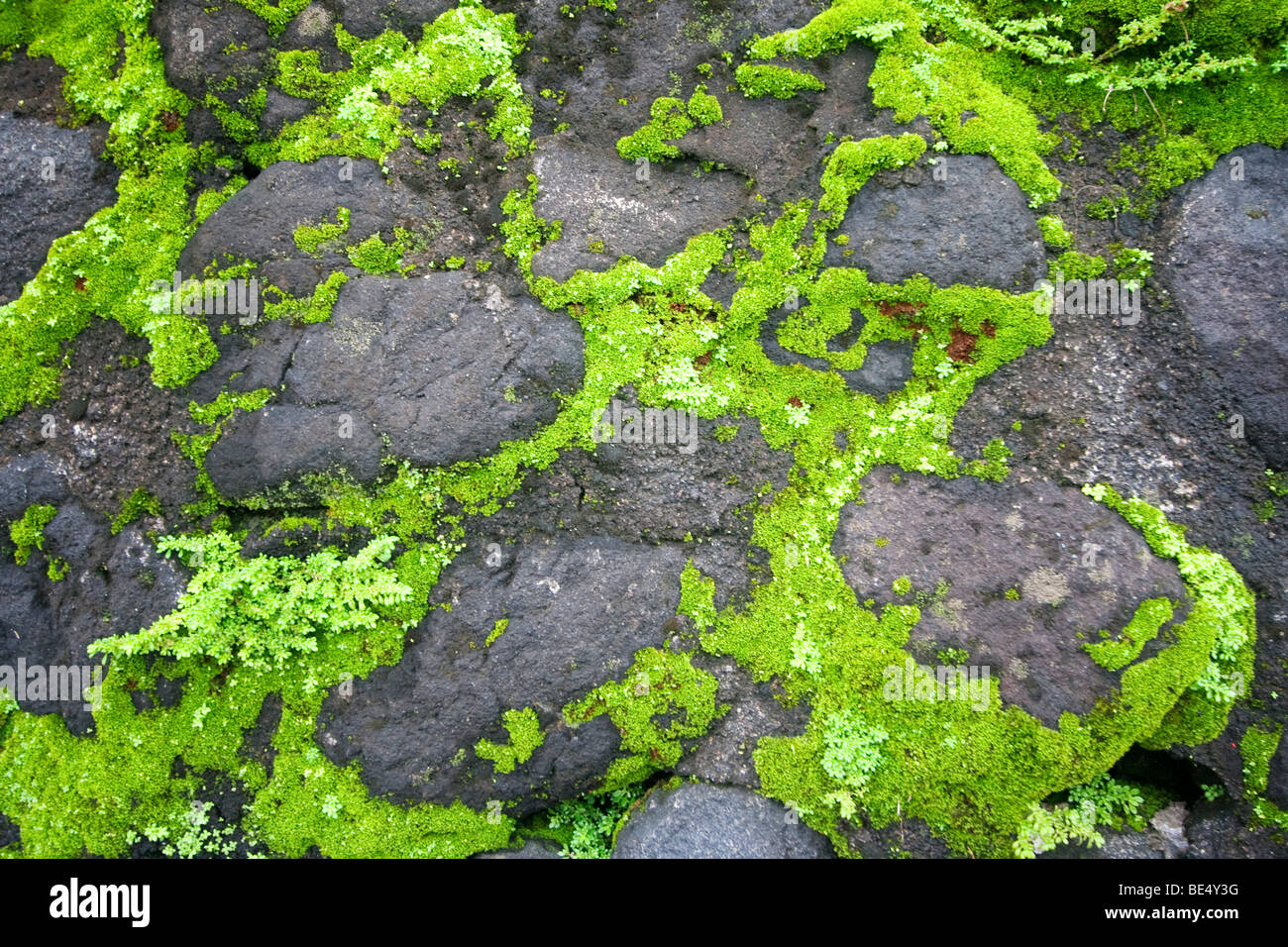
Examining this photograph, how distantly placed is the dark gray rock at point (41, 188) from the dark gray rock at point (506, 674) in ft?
16.3

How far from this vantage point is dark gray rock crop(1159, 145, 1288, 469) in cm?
580

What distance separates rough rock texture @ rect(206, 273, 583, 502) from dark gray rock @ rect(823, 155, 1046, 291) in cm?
281

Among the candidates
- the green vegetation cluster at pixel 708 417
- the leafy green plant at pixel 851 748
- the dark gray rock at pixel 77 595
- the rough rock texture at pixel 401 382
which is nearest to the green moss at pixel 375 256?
the green vegetation cluster at pixel 708 417

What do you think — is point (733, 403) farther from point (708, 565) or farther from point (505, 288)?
point (505, 288)

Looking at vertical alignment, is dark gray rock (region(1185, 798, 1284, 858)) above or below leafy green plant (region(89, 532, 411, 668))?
below

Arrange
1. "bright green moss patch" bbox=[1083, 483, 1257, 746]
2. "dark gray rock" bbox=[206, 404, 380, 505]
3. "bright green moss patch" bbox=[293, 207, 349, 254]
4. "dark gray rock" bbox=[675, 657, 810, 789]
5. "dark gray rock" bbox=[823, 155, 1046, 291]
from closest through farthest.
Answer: "bright green moss patch" bbox=[1083, 483, 1257, 746] < "dark gray rock" bbox=[675, 657, 810, 789] < "dark gray rock" bbox=[206, 404, 380, 505] < "dark gray rock" bbox=[823, 155, 1046, 291] < "bright green moss patch" bbox=[293, 207, 349, 254]

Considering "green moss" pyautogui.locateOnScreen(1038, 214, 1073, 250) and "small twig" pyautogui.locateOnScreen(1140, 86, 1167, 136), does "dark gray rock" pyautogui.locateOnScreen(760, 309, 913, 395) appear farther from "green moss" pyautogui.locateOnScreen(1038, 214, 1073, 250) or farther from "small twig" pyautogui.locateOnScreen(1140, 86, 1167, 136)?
"small twig" pyautogui.locateOnScreen(1140, 86, 1167, 136)

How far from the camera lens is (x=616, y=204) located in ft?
21.6

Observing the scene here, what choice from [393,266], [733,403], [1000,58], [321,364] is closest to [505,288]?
[393,266]

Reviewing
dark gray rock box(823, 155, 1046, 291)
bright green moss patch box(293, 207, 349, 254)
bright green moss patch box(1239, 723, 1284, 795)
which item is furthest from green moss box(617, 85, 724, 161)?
bright green moss patch box(1239, 723, 1284, 795)

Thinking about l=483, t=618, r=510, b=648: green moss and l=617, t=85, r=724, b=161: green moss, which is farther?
l=617, t=85, r=724, b=161: green moss

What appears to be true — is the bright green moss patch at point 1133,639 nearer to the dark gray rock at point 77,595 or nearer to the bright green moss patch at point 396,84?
the bright green moss patch at point 396,84

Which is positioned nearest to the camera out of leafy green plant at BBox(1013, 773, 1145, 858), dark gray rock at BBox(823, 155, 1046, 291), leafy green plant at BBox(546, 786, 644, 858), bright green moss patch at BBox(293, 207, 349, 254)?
leafy green plant at BBox(1013, 773, 1145, 858)

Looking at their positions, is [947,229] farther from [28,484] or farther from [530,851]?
[28,484]
